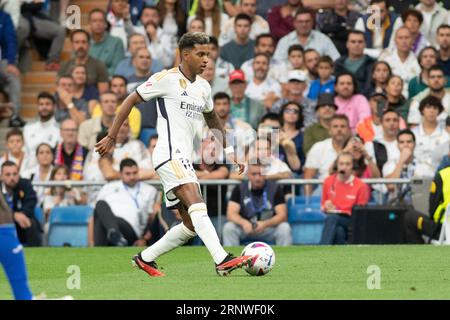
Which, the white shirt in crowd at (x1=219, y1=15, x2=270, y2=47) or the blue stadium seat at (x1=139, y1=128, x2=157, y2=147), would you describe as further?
the white shirt in crowd at (x1=219, y1=15, x2=270, y2=47)

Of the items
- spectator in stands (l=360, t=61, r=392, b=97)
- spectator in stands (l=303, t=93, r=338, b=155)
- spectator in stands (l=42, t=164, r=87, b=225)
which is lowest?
spectator in stands (l=42, t=164, r=87, b=225)

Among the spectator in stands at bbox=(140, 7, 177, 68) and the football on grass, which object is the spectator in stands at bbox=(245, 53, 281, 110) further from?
the football on grass

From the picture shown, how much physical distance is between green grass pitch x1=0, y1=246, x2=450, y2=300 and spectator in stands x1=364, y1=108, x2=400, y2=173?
2.86 metres

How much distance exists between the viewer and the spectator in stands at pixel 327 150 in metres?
20.9

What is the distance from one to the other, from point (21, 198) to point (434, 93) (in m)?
6.90

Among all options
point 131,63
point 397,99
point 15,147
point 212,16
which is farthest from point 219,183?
point 212,16

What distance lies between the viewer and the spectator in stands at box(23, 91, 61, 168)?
22406mm

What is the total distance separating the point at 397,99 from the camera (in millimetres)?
22062

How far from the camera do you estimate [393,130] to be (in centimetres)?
2109

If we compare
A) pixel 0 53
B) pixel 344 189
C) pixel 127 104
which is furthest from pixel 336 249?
pixel 0 53

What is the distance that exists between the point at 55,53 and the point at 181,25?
2531 mm

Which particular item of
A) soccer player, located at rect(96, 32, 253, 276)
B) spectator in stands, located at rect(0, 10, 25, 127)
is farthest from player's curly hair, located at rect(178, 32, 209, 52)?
spectator in stands, located at rect(0, 10, 25, 127)

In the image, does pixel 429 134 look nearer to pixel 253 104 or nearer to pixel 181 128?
pixel 253 104

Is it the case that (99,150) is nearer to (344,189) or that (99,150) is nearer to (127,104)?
(127,104)
